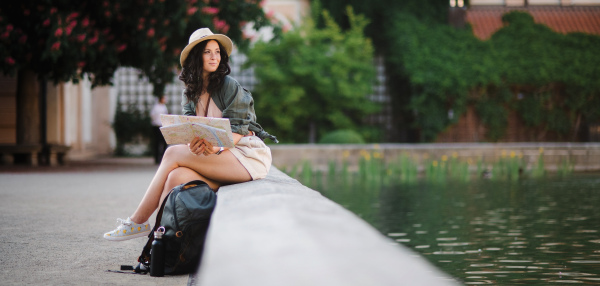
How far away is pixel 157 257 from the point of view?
196 inches

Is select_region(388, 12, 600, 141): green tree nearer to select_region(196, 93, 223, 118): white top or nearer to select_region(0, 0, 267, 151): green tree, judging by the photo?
select_region(0, 0, 267, 151): green tree

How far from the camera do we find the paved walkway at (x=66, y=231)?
16.0 ft

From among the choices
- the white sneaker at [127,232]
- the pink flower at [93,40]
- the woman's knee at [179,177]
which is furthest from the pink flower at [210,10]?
the white sneaker at [127,232]

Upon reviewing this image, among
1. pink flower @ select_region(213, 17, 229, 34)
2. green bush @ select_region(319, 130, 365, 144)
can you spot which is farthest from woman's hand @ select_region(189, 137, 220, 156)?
green bush @ select_region(319, 130, 365, 144)

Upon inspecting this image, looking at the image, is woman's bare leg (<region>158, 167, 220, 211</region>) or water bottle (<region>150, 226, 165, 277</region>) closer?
water bottle (<region>150, 226, 165, 277</region>)

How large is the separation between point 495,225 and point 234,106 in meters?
3.80

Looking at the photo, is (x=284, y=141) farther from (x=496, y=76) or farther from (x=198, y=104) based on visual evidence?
(x=198, y=104)

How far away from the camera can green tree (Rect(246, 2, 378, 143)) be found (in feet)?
71.2

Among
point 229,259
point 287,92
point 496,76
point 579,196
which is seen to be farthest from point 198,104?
point 496,76

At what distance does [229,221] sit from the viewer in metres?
3.51

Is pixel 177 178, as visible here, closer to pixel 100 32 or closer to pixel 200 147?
pixel 200 147

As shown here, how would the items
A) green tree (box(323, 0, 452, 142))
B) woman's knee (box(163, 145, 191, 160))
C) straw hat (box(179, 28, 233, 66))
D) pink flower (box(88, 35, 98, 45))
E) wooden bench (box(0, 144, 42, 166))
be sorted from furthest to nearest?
1. green tree (box(323, 0, 452, 142))
2. wooden bench (box(0, 144, 42, 166))
3. pink flower (box(88, 35, 98, 45))
4. straw hat (box(179, 28, 233, 66))
5. woman's knee (box(163, 145, 191, 160))

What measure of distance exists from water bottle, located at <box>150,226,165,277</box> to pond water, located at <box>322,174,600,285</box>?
2.05 metres

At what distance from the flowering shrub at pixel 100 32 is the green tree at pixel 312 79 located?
4.91 m
